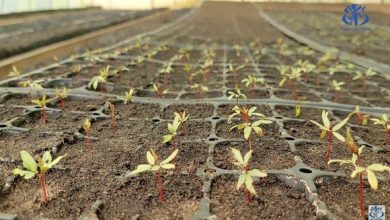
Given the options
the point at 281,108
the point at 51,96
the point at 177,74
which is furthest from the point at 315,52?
the point at 51,96

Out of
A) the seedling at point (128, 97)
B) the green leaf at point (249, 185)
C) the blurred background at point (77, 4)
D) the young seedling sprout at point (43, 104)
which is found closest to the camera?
the green leaf at point (249, 185)

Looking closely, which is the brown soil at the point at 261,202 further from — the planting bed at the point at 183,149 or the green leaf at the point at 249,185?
the green leaf at the point at 249,185

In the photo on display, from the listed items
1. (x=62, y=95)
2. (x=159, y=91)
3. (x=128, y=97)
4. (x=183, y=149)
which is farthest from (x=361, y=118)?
(x=62, y=95)

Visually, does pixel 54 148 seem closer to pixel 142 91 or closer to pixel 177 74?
pixel 142 91

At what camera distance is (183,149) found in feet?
6.72

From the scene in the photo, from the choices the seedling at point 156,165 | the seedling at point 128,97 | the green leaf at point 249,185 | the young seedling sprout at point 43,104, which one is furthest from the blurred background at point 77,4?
the green leaf at point 249,185

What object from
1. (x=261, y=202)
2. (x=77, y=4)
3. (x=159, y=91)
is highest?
(x=77, y=4)

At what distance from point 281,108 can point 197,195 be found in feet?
4.74

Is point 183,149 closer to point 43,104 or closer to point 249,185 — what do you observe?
point 249,185

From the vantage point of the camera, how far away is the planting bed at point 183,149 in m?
1.54

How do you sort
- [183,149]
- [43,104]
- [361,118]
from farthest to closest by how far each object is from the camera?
[361,118] → [43,104] → [183,149]

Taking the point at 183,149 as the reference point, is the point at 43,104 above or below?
above

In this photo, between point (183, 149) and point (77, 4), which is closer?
point (183, 149)

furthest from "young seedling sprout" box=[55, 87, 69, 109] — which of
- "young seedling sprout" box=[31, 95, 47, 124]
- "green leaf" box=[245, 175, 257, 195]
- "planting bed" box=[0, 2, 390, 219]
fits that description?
"green leaf" box=[245, 175, 257, 195]
